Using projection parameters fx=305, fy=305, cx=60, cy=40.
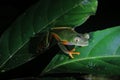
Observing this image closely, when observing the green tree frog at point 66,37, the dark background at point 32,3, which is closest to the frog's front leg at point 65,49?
the green tree frog at point 66,37

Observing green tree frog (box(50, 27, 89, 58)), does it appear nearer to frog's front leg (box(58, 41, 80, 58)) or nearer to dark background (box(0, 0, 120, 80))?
frog's front leg (box(58, 41, 80, 58))

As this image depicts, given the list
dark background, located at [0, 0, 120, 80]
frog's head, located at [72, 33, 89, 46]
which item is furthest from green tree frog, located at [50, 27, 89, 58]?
dark background, located at [0, 0, 120, 80]

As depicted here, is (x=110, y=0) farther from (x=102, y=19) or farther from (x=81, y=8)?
(x=81, y=8)

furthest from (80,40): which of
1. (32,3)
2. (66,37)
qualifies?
(32,3)

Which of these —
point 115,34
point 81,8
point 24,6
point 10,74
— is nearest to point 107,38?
point 115,34

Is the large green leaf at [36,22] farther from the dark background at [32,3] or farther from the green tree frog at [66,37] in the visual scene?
the dark background at [32,3]

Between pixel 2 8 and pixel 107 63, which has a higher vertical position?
pixel 2 8
